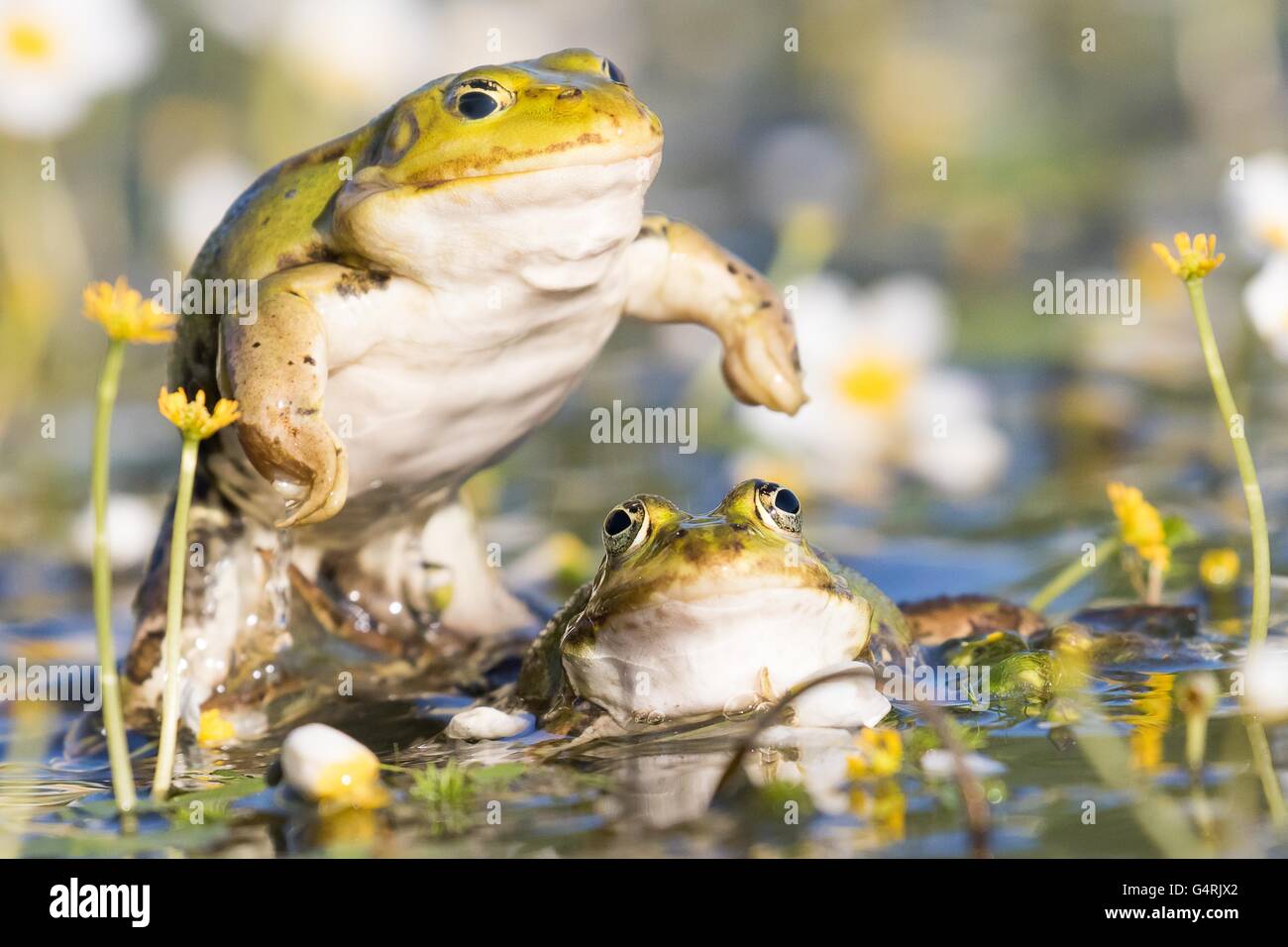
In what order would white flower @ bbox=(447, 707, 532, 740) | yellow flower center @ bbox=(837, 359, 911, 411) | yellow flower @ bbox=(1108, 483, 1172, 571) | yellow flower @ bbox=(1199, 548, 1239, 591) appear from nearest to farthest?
1. white flower @ bbox=(447, 707, 532, 740)
2. yellow flower @ bbox=(1108, 483, 1172, 571)
3. yellow flower @ bbox=(1199, 548, 1239, 591)
4. yellow flower center @ bbox=(837, 359, 911, 411)

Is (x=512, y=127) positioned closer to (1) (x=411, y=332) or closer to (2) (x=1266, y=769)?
(1) (x=411, y=332)

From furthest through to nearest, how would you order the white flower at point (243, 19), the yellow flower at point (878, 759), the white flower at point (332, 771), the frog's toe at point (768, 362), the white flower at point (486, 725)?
1. the white flower at point (243, 19)
2. the frog's toe at point (768, 362)
3. the white flower at point (486, 725)
4. the white flower at point (332, 771)
5. the yellow flower at point (878, 759)

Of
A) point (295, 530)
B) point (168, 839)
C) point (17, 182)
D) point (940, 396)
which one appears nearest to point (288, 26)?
point (17, 182)

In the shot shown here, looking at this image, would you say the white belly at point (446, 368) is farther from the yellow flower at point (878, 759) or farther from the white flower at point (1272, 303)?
the white flower at point (1272, 303)

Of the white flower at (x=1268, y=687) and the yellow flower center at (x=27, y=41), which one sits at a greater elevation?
the yellow flower center at (x=27, y=41)

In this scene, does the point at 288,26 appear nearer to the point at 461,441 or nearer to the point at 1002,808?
the point at 461,441

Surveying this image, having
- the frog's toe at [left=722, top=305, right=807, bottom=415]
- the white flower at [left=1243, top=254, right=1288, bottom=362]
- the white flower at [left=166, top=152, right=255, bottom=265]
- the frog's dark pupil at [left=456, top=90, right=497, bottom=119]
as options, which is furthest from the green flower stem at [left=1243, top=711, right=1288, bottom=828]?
the white flower at [left=166, top=152, right=255, bottom=265]

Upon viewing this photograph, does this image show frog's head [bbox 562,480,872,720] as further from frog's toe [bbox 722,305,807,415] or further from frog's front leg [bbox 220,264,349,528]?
frog's toe [bbox 722,305,807,415]

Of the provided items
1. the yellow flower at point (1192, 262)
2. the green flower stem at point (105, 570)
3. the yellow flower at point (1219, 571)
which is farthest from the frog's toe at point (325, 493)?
the yellow flower at point (1219, 571)
